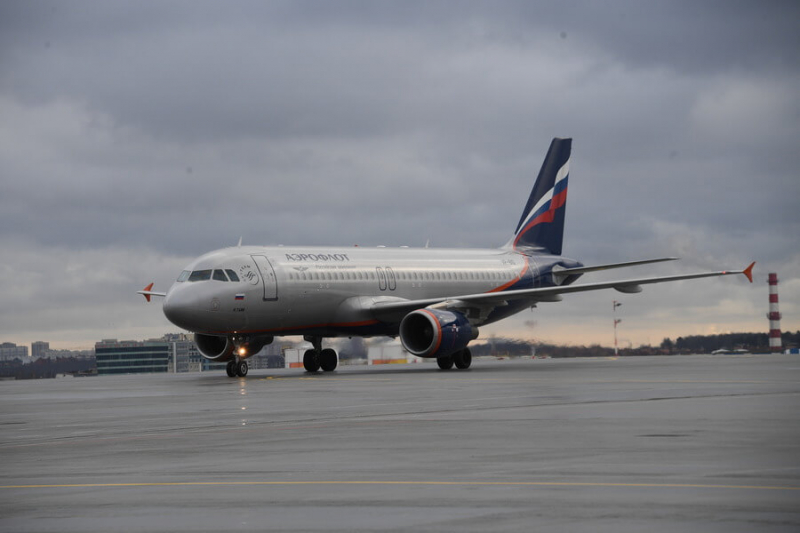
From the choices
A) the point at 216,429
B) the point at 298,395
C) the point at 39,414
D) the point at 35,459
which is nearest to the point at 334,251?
the point at 298,395

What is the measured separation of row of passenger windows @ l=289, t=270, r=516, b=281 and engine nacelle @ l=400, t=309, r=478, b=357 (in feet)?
11.2

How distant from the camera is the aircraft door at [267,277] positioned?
39203mm

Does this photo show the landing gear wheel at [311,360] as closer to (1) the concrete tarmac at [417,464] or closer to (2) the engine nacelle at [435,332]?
(2) the engine nacelle at [435,332]

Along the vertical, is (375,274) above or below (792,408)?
above

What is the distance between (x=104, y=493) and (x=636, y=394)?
1481cm

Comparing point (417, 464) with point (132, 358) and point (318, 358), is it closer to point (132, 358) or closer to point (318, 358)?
point (318, 358)

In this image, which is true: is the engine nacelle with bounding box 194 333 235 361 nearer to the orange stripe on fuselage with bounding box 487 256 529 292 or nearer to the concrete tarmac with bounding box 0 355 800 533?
the orange stripe on fuselage with bounding box 487 256 529 292

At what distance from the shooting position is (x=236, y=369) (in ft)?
128

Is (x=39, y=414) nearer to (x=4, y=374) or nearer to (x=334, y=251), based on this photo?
(x=334, y=251)

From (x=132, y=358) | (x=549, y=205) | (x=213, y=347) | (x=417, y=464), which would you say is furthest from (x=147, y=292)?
→ (x=132, y=358)

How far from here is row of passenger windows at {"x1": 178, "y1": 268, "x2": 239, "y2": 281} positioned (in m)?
38.3

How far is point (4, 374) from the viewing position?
58688mm

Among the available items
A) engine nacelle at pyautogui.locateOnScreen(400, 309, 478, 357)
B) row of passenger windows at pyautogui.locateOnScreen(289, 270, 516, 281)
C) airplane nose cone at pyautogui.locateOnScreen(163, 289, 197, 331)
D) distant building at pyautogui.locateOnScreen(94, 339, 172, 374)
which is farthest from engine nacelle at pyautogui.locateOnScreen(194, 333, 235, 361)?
distant building at pyautogui.locateOnScreen(94, 339, 172, 374)

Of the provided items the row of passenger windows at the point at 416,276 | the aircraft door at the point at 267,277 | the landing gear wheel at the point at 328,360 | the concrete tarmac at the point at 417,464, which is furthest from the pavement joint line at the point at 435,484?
the landing gear wheel at the point at 328,360
